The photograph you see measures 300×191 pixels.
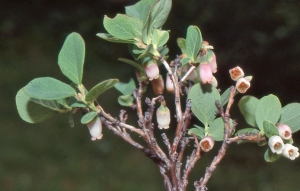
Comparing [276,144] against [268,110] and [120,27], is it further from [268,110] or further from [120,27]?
[120,27]

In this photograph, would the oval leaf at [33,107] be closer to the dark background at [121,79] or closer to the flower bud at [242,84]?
the flower bud at [242,84]

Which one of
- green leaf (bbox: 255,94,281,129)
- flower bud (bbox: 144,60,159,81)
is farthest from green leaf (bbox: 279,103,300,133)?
flower bud (bbox: 144,60,159,81)

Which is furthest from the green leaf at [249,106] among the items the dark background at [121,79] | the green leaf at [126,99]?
the dark background at [121,79]

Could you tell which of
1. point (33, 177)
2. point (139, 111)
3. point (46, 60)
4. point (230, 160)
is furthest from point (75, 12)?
point (139, 111)

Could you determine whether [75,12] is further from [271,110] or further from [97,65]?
[271,110]

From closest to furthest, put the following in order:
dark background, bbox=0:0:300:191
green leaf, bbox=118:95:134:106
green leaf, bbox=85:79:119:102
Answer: green leaf, bbox=85:79:119:102, green leaf, bbox=118:95:134:106, dark background, bbox=0:0:300:191

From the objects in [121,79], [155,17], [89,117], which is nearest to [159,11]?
[155,17]

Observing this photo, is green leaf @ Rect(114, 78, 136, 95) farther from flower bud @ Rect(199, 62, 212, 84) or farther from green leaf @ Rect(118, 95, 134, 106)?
flower bud @ Rect(199, 62, 212, 84)
